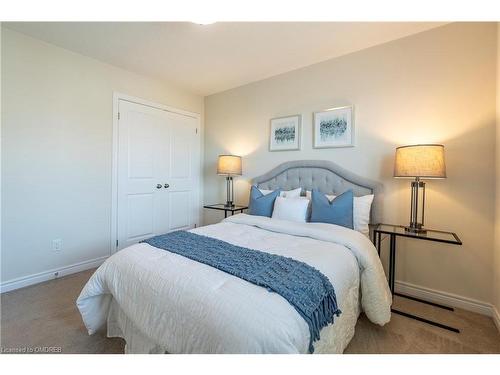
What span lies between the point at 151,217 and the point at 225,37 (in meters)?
2.43

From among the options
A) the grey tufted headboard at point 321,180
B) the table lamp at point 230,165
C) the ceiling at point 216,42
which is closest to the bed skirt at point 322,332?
the grey tufted headboard at point 321,180

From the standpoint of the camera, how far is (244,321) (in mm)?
894

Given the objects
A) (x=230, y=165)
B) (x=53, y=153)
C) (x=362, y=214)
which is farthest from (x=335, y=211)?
A: (x=53, y=153)

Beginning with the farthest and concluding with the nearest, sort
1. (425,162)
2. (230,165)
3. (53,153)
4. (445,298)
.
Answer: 1. (230,165)
2. (53,153)
3. (445,298)
4. (425,162)

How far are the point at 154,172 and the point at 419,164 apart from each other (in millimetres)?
3045

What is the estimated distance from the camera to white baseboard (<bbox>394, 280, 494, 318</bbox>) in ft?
6.24

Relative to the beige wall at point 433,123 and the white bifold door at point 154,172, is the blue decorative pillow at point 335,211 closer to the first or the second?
the beige wall at point 433,123

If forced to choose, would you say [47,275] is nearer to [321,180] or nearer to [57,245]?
[57,245]

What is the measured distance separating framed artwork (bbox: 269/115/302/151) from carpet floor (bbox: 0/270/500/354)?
1.94m

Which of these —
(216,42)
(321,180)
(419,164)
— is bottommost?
(321,180)

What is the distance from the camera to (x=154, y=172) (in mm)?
3295

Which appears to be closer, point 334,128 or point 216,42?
point 216,42

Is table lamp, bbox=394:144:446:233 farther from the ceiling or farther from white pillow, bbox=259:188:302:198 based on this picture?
the ceiling

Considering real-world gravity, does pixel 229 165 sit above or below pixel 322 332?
above
